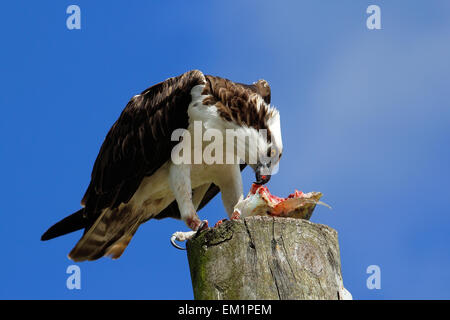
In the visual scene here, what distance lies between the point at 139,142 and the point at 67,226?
1.32 meters

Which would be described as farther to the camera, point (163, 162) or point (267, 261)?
point (163, 162)

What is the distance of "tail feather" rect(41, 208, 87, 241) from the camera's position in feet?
23.5

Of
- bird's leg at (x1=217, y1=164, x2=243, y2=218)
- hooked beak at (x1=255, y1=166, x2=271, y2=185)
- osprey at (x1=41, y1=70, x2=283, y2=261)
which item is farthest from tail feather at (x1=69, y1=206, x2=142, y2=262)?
hooked beak at (x1=255, y1=166, x2=271, y2=185)

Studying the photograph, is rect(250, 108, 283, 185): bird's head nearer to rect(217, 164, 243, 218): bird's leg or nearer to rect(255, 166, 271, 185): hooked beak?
rect(255, 166, 271, 185): hooked beak

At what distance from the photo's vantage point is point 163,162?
6.81m

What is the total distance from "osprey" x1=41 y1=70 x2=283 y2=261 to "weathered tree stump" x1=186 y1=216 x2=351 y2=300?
2070 mm

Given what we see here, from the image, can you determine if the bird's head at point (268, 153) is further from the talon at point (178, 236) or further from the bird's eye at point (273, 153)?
the talon at point (178, 236)

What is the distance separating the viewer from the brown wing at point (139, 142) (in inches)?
265

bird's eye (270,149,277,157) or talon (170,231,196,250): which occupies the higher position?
bird's eye (270,149,277,157)

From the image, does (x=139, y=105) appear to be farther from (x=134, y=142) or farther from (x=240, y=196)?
(x=240, y=196)

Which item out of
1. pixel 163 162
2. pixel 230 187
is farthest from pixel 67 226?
pixel 230 187

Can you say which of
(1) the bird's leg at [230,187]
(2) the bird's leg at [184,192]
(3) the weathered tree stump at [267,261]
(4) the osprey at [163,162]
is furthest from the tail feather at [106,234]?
(3) the weathered tree stump at [267,261]

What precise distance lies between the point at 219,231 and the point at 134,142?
2900mm

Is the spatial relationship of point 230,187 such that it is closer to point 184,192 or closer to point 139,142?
point 184,192
